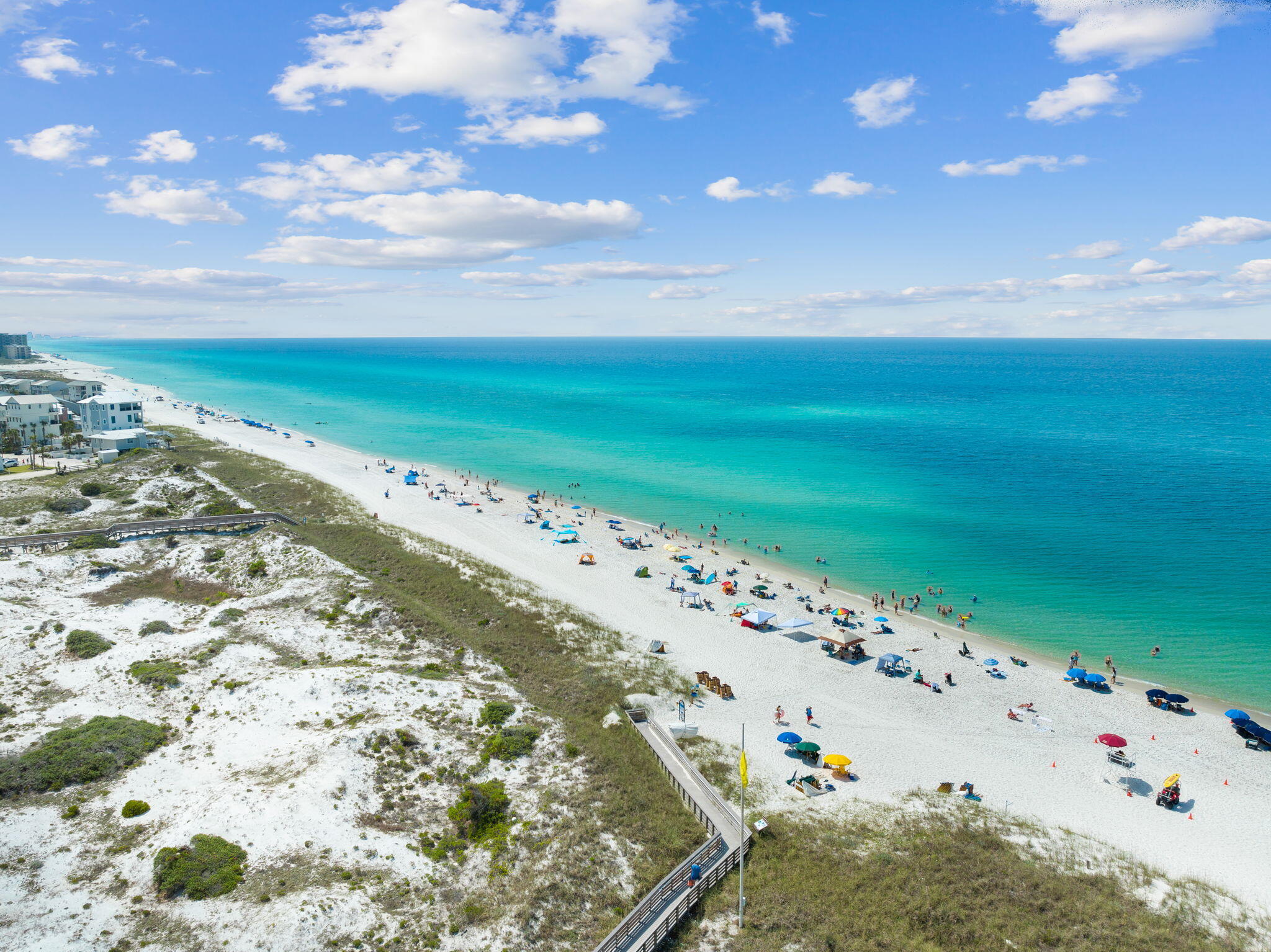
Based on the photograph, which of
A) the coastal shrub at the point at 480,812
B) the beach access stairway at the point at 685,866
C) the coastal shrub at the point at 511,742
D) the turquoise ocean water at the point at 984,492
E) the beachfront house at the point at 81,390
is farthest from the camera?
the beachfront house at the point at 81,390

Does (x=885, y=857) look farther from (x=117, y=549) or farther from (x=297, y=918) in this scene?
(x=117, y=549)

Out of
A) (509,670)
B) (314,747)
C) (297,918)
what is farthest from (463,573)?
(297,918)

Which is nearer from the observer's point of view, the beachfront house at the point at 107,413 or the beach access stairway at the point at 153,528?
the beach access stairway at the point at 153,528

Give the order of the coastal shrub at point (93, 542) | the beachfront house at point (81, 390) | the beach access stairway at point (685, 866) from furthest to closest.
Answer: the beachfront house at point (81, 390), the coastal shrub at point (93, 542), the beach access stairway at point (685, 866)

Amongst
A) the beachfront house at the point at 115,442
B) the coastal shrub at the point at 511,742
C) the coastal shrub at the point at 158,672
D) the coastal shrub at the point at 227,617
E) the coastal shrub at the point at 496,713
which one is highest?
the beachfront house at the point at 115,442

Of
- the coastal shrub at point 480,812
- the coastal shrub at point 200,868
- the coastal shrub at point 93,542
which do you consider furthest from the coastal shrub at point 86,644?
the coastal shrub at point 480,812

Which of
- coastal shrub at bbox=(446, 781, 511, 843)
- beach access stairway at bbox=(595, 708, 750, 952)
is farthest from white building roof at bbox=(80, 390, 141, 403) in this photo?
beach access stairway at bbox=(595, 708, 750, 952)

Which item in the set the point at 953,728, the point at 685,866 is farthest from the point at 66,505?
the point at 953,728

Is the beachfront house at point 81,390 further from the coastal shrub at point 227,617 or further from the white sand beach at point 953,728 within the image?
the white sand beach at point 953,728

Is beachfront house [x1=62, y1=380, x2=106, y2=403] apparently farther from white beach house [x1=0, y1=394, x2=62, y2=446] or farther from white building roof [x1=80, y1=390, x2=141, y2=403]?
white building roof [x1=80, y1=390, x2=141, y2=403]
